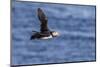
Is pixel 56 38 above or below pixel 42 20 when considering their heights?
below

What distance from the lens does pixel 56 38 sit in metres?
2.38

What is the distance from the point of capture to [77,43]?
2469mm

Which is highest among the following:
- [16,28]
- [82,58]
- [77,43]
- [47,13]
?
[47,13]

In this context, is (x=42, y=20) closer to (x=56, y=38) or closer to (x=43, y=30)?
(x=43, y=30)

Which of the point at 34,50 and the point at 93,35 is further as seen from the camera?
the point at 93,35

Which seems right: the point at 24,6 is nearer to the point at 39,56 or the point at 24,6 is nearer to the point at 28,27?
the point at 28,27

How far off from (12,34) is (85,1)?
836mm

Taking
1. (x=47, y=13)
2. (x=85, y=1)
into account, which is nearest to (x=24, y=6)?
(x=47, y=13)

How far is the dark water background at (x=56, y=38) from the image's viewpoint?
7.32 feet

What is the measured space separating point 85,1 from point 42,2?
0.47 m

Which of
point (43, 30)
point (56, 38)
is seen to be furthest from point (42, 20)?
point (56, 38)

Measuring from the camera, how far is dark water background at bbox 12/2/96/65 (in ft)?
7.32

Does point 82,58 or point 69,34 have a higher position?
point 69,34

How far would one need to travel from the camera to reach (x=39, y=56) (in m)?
2.30
